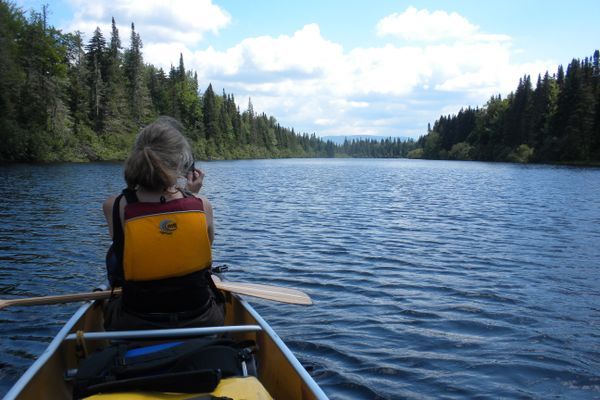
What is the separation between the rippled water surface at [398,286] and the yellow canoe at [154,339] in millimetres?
1336

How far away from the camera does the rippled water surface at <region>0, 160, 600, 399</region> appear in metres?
5.69

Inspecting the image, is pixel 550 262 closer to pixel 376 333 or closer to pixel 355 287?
pixel 355 287

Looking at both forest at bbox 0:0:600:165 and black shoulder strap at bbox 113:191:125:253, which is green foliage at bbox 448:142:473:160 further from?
black shoulder strap at bbox 113:191:125:253

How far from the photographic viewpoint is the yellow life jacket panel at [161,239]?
3.25 m

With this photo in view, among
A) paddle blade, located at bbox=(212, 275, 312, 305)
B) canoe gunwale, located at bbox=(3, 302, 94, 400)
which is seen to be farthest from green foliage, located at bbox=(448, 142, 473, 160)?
canoe gunwale, located at bbox=(3, 302, 94, 400)

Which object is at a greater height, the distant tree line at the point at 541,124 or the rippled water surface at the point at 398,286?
the distant tree line at the point at 541,124

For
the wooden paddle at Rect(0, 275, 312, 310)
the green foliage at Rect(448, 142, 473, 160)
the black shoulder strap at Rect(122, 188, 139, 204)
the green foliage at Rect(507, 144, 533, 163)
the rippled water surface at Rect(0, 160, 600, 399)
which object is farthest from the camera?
the green foliage at Rect(448, 142, 473, 160)

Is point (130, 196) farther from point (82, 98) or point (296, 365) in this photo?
point (82, 98)

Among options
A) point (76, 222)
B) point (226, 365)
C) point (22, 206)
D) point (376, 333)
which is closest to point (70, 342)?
point (226, 365)

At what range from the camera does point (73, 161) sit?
55.1 metres

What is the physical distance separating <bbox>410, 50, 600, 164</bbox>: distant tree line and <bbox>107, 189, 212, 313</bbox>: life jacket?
7829cm

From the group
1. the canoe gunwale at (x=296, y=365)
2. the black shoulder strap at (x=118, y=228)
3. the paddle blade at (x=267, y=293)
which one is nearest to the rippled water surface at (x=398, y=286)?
the paddle blade at (x=267, y=293)

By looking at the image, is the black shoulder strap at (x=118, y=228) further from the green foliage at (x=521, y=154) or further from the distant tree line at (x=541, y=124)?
the green foliage at (x=521, y=154)

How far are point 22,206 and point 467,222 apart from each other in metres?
16.1
